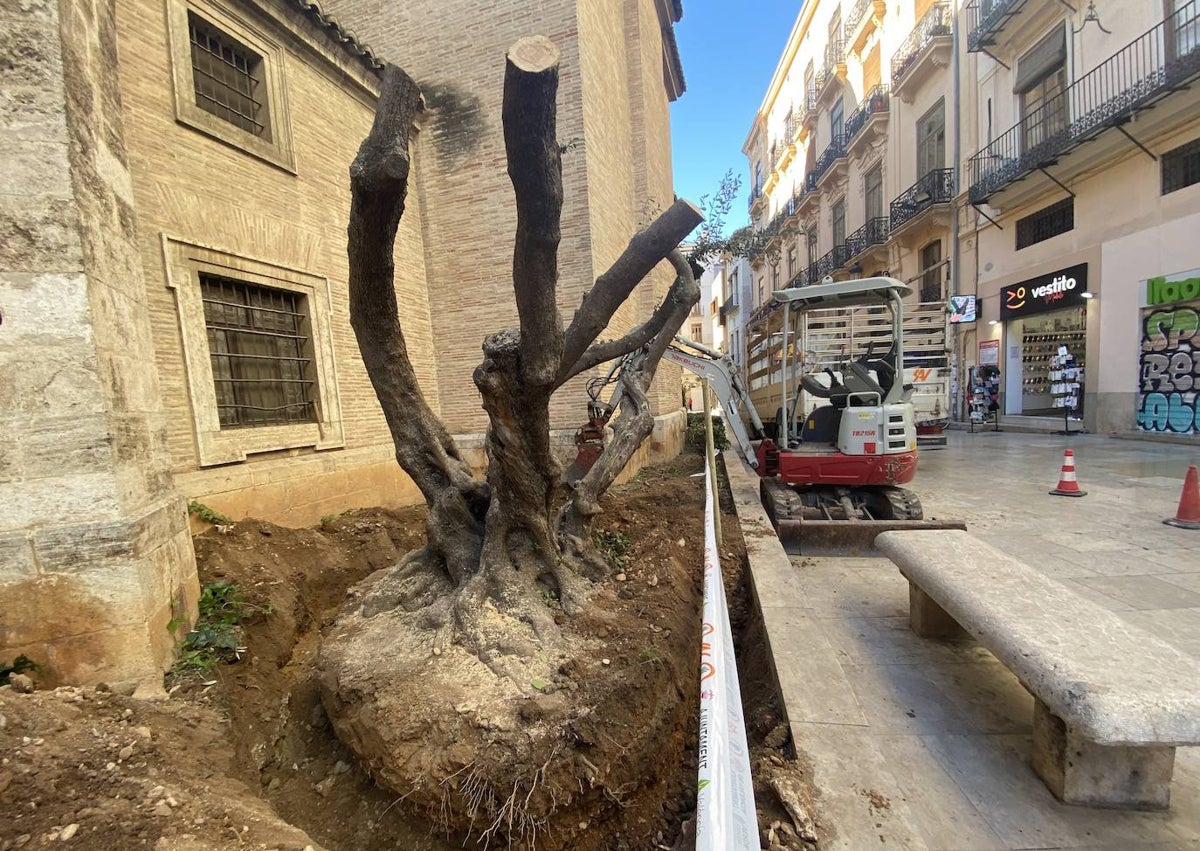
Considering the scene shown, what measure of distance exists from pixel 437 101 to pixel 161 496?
764 centimetres

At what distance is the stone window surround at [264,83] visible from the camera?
485 cm

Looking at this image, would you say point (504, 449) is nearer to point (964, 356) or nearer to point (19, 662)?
point (19, 662)

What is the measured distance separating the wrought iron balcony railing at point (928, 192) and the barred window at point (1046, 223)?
8.43 ft

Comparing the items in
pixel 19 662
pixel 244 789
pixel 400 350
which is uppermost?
pixel 400 350

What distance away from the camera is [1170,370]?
9.60m

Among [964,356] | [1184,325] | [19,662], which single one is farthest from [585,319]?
[964,356]

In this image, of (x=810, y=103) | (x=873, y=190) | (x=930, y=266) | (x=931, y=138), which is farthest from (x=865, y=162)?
(x=810, y=103)

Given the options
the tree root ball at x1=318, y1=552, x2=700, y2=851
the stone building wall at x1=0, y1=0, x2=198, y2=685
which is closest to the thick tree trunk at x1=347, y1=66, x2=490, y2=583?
the tree root ball at x1=318, y1=552, x2=700, y2=851

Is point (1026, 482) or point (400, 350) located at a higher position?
point (400, 350)

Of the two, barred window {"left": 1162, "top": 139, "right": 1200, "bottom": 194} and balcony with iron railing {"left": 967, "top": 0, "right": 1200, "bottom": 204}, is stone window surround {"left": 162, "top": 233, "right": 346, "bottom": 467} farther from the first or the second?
barred window {"left": 1162, "top": 139, "right": 1200, "bottom": 194}

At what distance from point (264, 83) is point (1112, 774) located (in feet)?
28.4

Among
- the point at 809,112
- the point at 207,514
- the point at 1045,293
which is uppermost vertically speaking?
the point at 809,112

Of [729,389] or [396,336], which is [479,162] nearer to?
[729,389]

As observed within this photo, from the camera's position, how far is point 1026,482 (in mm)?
7027
